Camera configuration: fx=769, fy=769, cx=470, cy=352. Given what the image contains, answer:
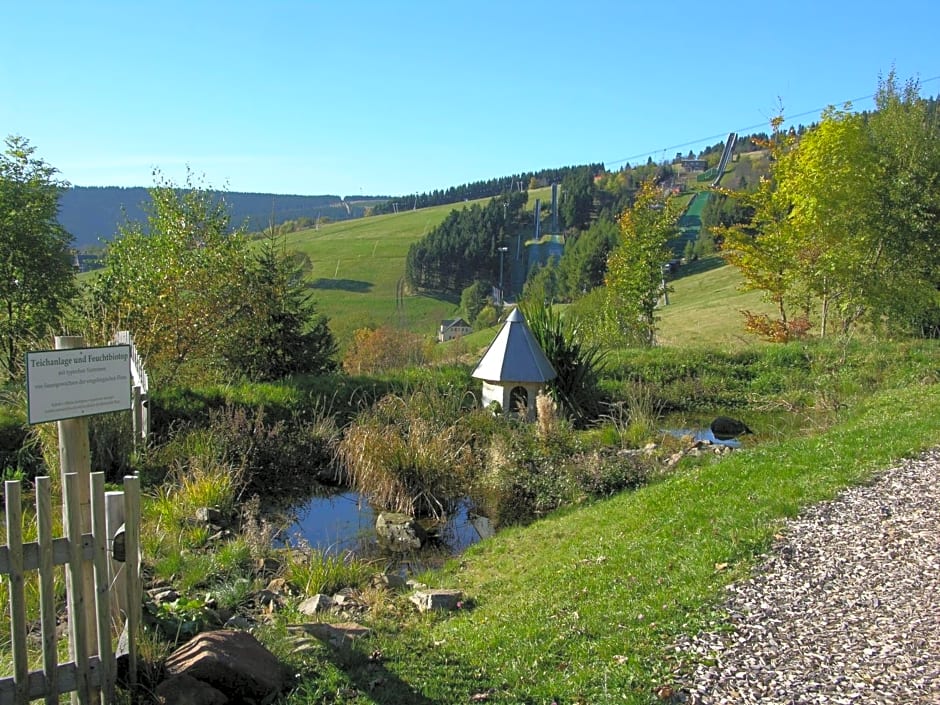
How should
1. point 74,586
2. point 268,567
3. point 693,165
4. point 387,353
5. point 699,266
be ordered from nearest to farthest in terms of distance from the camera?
1. point 74,586
2. point 268,567
3. point 387,353
4. point 699,266
5. point 693,165

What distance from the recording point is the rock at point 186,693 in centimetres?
370

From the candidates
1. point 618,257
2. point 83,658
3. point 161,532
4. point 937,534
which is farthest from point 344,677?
point 618,257

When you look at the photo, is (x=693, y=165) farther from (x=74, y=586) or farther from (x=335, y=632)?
(x=74, y=586)

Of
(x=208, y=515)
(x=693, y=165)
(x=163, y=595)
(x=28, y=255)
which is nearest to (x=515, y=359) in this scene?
(x=208, y=515)

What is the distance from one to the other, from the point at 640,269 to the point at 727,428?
45.0ft

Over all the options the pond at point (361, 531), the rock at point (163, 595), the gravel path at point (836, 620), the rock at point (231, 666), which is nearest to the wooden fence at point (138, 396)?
the pond at point (361, 531)

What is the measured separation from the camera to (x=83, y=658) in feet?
11.9

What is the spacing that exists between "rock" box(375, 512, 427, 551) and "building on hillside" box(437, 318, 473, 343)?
3595cm

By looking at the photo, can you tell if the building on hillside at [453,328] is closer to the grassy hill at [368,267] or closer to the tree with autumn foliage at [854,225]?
the grassy hill at [368,267]

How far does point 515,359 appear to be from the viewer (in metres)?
11.6

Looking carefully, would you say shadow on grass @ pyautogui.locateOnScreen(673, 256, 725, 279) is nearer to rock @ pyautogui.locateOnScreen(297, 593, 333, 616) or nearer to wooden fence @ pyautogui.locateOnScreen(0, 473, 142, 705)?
rock @ pyautogui.locateOnScreen(297, 593, 333, 616)

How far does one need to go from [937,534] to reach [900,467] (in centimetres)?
205

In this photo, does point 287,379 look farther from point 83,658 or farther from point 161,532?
point 83,658

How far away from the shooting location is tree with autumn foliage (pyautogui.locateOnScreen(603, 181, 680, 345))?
26.2m
